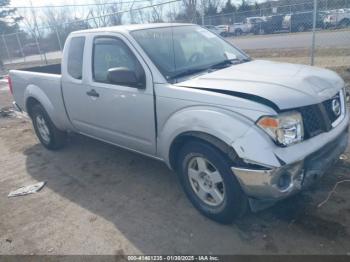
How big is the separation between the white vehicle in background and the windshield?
11.0 metres

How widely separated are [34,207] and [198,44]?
2.84 meters

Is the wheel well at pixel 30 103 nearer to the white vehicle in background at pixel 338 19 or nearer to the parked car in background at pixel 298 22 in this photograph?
the white vehicle in background at pixel 338 19

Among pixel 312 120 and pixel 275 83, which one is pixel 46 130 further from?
pixel 312 120

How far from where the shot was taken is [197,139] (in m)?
3.16

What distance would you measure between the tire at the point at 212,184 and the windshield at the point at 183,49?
88 centimetres

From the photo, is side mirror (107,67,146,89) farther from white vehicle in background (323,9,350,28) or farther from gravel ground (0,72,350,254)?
white vehicle in background (323,9,350,28)

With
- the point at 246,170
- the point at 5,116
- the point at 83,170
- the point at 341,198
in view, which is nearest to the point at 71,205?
the point at 83,170

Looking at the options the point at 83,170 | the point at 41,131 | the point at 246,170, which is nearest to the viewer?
the point at 246,170

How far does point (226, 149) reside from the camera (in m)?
2.88

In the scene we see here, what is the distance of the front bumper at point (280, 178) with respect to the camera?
2.72m

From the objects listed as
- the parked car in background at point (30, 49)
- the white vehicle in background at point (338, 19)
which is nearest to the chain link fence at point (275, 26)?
the white vehicle in background at point (338, 19)

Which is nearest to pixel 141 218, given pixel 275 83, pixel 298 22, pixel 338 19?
pixel 275 83

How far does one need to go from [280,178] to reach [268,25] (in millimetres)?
20152

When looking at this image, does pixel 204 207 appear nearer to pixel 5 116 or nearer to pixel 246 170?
pixel 246 170
